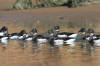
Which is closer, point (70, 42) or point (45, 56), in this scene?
point (45, 56)

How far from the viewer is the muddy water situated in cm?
1897

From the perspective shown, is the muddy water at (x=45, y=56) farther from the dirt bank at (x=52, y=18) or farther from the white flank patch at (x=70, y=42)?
the dirt bank at (x=52, y=18)

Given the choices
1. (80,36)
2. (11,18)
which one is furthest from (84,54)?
(11,18)

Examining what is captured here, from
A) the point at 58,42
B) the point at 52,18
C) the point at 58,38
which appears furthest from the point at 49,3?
the point at 58,42

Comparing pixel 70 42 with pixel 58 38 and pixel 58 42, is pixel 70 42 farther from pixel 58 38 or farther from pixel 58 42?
pixel 58 38

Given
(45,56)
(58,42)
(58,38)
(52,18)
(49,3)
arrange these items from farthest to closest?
(49,3) → (52,18) → (58,38) → (58,42) → (45,56)

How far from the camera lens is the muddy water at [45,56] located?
1897cm

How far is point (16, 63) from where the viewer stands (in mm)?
19359

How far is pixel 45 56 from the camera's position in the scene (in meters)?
20.8

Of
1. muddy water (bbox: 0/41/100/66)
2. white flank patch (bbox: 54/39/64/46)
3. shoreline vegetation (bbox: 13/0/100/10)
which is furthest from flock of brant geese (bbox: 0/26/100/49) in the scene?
shoreline vegetation (bbox: 13/0/100/10)

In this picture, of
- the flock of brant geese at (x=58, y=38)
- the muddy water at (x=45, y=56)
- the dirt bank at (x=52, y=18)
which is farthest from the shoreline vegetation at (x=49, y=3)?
the muddy water at (x=45, y=56)

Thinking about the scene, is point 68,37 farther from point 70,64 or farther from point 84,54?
point 70,64

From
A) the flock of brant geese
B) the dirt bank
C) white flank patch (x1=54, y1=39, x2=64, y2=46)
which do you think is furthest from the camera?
the dirt bank

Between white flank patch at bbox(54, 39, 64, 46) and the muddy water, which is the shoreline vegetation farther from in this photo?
the muddy water
